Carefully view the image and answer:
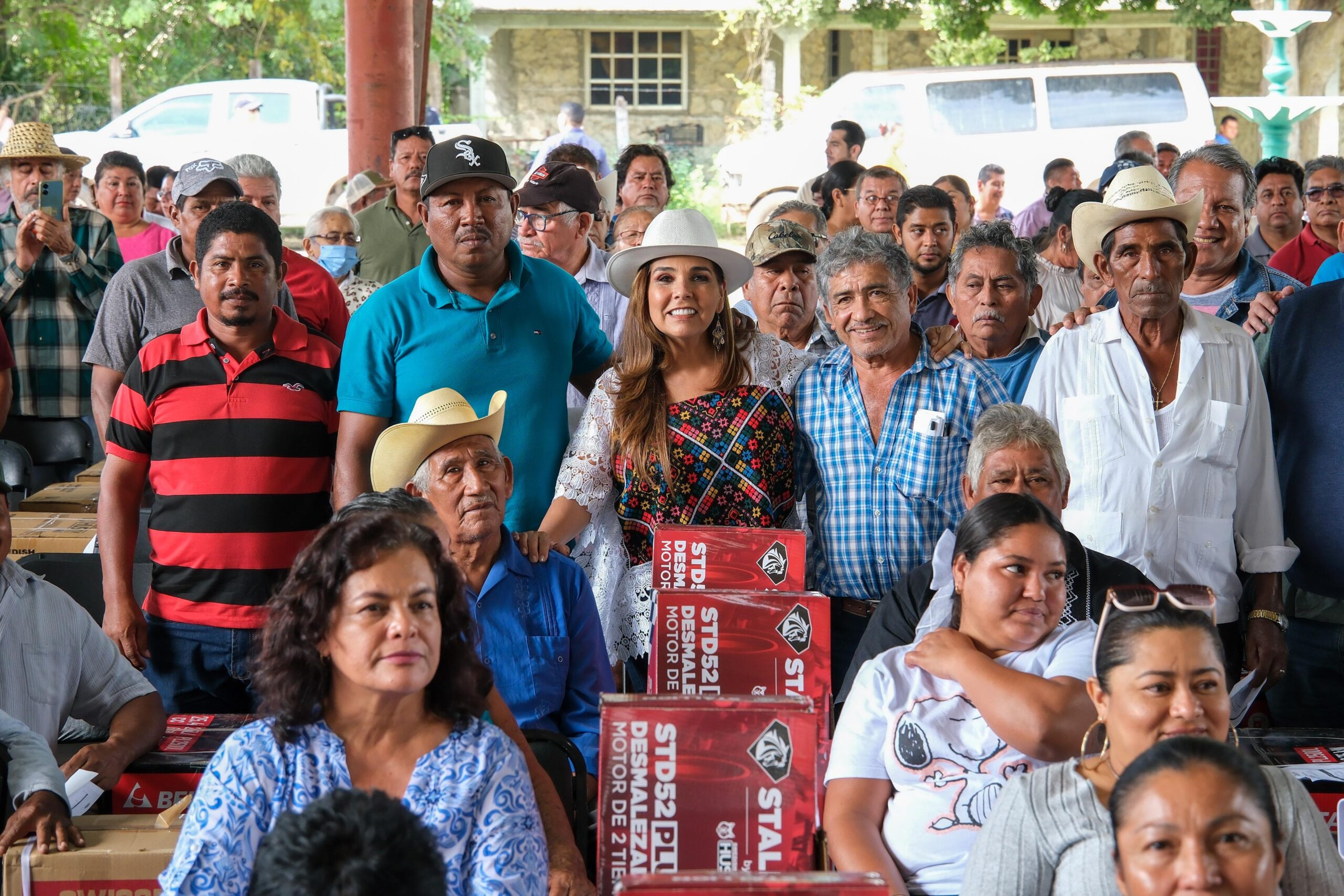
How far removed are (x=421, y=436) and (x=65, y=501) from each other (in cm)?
254

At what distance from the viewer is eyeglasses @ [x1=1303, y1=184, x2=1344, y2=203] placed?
609cm

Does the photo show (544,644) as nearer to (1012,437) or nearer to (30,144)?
(1012,437)

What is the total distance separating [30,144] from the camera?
19.4 feet

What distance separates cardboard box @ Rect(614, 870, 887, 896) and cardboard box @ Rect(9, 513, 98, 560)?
3.13m

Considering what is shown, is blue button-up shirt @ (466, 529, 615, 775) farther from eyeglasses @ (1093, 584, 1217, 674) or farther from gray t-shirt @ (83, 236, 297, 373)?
gray t-shirt @ (83, 236, 297, 373)

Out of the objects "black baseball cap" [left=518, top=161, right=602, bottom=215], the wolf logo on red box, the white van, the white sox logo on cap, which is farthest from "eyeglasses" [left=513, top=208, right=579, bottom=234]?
the white van

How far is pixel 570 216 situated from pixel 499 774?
10.2ft

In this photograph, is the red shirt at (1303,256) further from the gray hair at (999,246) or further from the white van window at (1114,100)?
the white van window at (1114,100)

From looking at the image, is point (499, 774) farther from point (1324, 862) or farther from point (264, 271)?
point (264, 271)

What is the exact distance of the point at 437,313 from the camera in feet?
12.5

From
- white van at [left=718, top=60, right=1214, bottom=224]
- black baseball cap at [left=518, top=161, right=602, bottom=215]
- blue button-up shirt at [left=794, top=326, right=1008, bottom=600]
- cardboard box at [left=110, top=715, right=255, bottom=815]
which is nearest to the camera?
cardboard box at [left=110, top=715, right=255, bottom=815]

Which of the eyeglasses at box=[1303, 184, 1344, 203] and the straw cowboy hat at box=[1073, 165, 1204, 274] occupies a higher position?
the eyeglasses at box=[1303, 184, 1344, 203]

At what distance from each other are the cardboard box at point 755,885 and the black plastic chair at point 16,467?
418cm

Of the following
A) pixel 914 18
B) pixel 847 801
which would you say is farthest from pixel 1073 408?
pixel 914 18
